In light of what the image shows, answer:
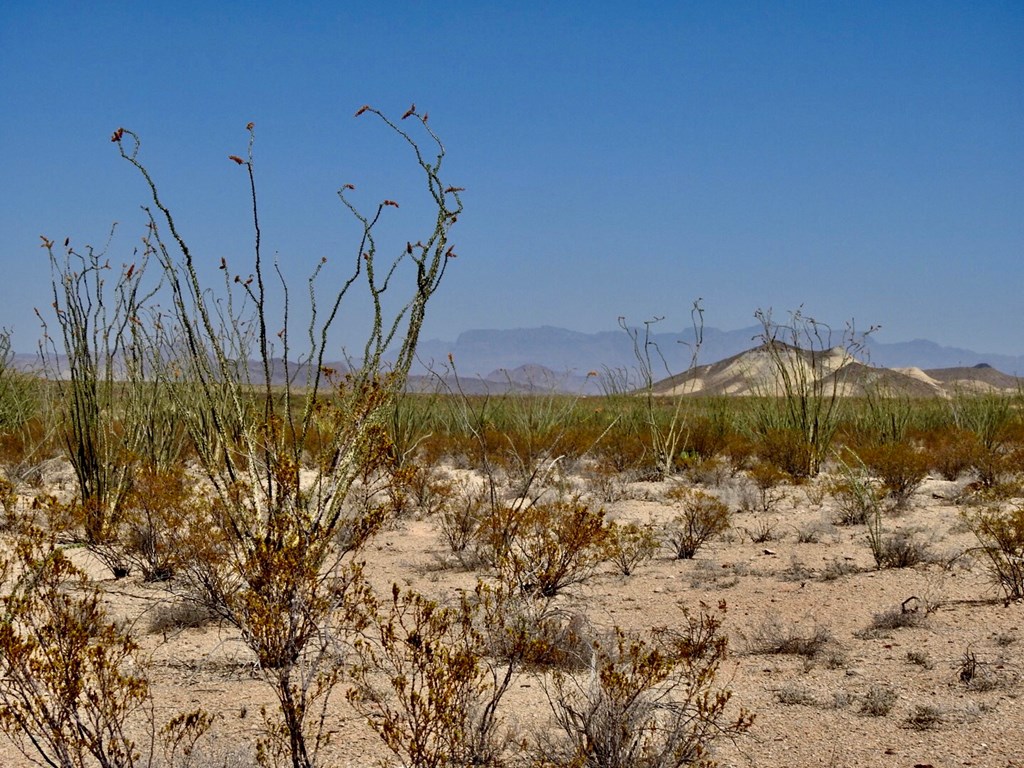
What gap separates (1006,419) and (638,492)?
27.9 feet

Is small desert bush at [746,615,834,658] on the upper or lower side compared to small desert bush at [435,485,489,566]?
lower

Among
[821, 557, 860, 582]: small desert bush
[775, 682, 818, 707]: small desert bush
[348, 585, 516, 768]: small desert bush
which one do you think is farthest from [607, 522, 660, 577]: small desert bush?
[775, 682, 818, 707]: small desert bush

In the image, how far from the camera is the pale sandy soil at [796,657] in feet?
14.7

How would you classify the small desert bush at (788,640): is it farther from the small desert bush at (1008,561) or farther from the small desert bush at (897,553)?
the small desert bush at (897,553)

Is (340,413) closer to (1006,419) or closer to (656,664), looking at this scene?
(656,664)

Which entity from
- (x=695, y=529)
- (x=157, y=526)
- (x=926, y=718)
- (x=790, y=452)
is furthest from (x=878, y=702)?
(x=790, y=452)

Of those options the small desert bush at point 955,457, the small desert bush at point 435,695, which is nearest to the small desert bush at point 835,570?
the small desert bush at point 435,695

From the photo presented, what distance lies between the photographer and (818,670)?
564 centimetres

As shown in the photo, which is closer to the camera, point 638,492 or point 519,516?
point 519,516

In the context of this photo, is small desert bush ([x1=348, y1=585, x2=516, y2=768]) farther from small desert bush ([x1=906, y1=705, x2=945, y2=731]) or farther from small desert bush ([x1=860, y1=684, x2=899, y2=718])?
small desert bush ([x1=906, y1=705, x2=945, y2=731])

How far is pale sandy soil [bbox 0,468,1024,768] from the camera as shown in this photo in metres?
4.48

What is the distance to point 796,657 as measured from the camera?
19.4 ft

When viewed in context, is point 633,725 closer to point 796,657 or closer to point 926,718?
point 926,718

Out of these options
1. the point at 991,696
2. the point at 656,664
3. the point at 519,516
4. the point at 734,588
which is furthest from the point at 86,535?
the point at 991,696
